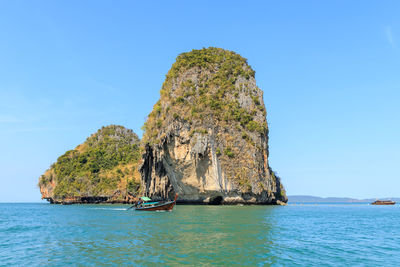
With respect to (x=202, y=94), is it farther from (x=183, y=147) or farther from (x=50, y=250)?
(x=50, y=250)

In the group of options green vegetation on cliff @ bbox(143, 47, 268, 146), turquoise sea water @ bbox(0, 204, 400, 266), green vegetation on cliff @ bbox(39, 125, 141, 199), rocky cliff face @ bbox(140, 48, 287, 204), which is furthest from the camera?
green vegetation on cliff @ bbox(39, 125, 141, 199)

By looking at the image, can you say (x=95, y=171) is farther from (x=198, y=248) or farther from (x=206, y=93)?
(x=198, y=248)

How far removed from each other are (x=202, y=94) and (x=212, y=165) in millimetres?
13954

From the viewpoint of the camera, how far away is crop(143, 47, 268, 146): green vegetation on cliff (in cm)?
5378

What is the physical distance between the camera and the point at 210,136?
51.5 metres

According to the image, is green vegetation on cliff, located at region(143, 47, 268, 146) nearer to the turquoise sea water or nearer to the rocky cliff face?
the rocky cliff face

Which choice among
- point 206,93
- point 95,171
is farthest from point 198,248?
point 95,171

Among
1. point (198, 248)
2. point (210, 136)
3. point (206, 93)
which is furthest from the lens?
point (206, 93)

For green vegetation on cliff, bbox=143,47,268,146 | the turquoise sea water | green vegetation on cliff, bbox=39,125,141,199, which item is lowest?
the turquoise sea water

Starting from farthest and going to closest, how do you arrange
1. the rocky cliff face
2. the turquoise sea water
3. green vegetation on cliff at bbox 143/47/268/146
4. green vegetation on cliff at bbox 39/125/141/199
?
1. green vegetation on cliff at bbox 39/125/141/199
2. green vegetation on cliff at bbox 143/47/268/146
3. the rocky cliff face
4. the turquoise sea water

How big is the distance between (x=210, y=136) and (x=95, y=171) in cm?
5002

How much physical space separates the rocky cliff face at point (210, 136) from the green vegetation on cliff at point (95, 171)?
25.7m

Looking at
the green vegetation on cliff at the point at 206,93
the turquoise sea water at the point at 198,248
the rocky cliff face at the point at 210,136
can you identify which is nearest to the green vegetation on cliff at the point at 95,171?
the rocky cliff face at the point at 210,136


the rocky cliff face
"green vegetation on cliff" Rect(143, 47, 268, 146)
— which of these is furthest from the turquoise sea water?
"green vegetation on cliff" Rect(143, 47, 268, 146)
